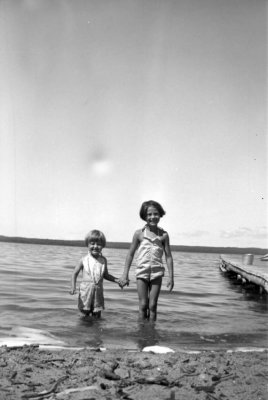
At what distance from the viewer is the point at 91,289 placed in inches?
234

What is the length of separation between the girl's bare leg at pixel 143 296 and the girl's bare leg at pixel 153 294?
0.25 ft

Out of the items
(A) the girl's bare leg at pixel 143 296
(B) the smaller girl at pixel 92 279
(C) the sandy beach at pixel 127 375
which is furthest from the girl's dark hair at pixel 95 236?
(C) the sandy beach at pixel 127 375

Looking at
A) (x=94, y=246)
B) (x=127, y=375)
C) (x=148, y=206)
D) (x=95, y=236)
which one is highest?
(x=148, y=206)

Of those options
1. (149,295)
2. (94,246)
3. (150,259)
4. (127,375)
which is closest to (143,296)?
(149,295)

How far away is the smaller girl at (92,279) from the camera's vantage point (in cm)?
598

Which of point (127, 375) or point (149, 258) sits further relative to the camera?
point (149, 258)

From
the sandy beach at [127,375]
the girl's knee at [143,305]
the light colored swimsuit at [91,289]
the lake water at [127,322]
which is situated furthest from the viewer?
the girl's knee at [143,305]

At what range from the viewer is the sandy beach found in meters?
2.60

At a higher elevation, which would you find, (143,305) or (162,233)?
(162,233)

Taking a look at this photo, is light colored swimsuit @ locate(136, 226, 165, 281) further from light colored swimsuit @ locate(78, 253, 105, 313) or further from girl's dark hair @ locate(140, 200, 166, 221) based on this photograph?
light colored swimsuit @ locate(78, 253, 105, 313)

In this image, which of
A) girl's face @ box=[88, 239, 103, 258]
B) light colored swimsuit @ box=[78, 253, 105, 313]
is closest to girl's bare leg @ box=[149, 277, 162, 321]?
light colored swimsuit @ box=[78, 253, 105, 313]

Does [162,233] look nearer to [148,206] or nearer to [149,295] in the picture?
[148,206]

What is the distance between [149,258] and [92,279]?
36.6 inches

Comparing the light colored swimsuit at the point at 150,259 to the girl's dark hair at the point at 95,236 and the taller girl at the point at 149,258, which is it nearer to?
the taller girl at the point at 149,258
